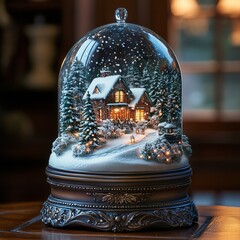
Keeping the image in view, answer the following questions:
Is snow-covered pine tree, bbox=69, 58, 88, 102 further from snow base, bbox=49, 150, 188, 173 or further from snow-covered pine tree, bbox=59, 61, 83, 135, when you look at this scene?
snow base, bbox=49, 150, 188, 173

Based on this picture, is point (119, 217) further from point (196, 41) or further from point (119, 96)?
point (196, 41)

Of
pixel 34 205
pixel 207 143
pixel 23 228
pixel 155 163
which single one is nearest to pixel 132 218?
pixel 155 163

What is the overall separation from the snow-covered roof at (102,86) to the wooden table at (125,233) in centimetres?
31

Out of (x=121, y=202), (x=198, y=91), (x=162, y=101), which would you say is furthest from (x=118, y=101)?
(x=198, y=91)

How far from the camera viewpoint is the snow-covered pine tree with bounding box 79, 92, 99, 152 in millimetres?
2025

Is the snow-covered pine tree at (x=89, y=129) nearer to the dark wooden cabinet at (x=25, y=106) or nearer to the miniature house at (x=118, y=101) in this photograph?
the miniature house at (x=118, y=101)

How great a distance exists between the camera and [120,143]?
6.64 feet

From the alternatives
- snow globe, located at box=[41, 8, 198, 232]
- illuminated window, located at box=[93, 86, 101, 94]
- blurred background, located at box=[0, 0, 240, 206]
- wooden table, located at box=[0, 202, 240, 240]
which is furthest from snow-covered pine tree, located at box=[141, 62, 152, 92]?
blurred background, located at box=[0, 0, 240, 206]

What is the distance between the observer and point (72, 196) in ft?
6.76

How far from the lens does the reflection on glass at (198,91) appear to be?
4598 mm

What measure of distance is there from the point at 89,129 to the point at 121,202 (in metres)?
0.18

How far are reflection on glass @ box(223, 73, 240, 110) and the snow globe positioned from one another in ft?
8.13

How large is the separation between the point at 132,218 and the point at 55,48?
3.12 meters

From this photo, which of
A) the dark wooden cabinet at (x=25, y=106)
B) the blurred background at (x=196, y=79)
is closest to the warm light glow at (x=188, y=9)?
the blurred background at (x=196, y=79)
